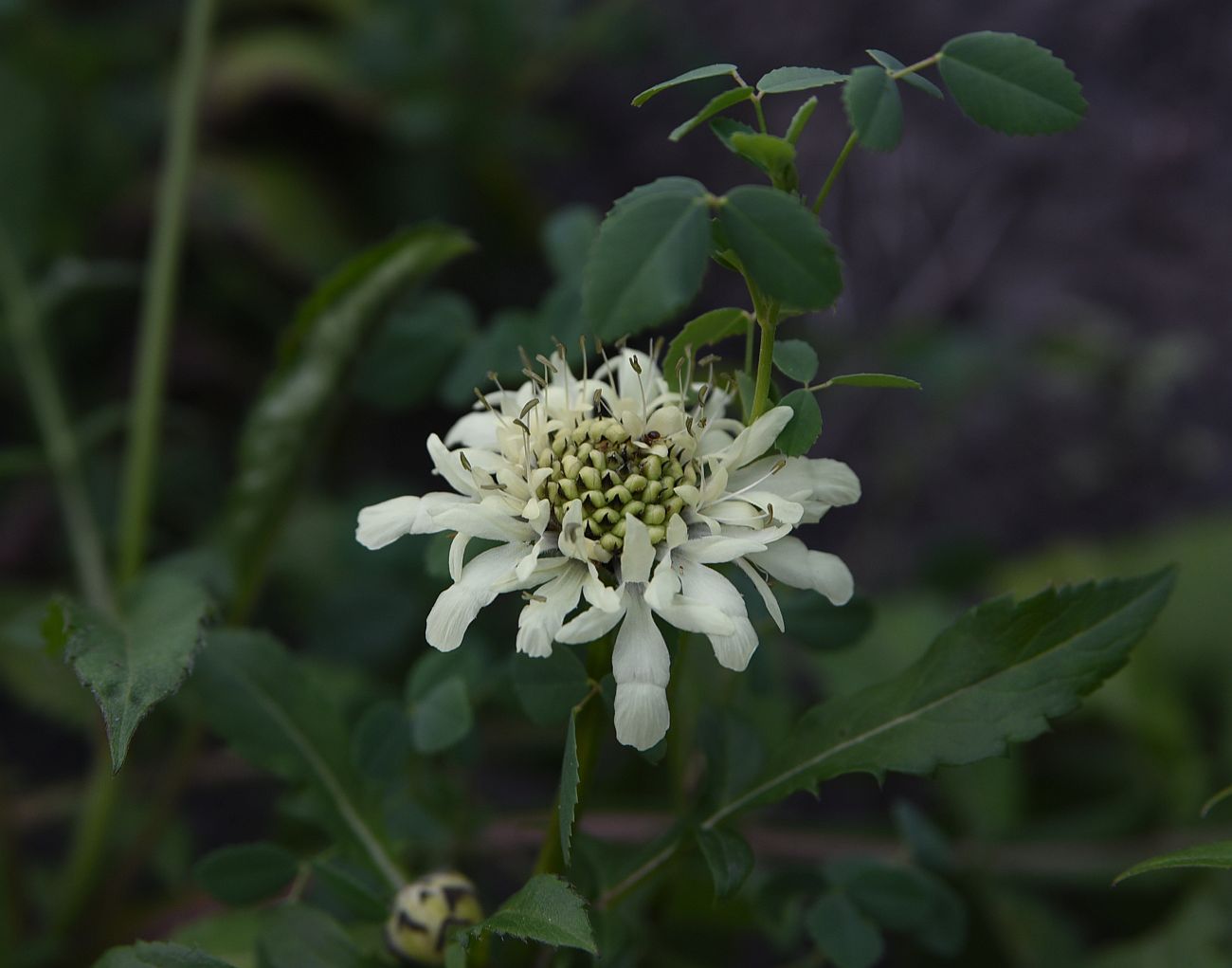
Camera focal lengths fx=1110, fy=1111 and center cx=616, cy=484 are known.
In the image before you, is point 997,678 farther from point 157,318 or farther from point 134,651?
point 157,318

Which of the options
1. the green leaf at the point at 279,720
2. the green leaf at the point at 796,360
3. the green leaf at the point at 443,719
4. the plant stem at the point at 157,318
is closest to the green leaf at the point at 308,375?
the plant stem at the point at 157,318

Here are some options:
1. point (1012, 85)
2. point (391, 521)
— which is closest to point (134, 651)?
point (391, 521)

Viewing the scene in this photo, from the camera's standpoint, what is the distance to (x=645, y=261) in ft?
2.11

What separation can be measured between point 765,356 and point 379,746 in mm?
544

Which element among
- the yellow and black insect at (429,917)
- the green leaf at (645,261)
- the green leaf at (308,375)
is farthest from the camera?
the green leaf at (308,375)

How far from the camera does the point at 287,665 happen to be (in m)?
1.03

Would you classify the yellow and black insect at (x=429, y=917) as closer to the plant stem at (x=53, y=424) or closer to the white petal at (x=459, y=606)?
the white petal at (x=459, y=606)

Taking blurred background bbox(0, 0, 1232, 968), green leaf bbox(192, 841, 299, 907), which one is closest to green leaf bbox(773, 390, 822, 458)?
green leaf bbox(192, 841, 299, 907)

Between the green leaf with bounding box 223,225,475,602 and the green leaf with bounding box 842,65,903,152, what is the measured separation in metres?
0.55

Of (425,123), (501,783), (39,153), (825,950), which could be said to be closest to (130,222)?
(39,153)

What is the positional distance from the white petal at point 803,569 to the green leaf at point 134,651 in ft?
1.46

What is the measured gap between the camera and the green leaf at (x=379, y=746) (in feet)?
3.32

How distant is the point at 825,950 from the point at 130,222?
1.71 m

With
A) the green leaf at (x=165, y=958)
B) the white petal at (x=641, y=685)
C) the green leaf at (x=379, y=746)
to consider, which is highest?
the white petal at (x=641, y=685)
